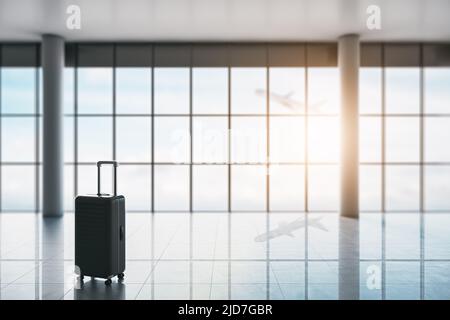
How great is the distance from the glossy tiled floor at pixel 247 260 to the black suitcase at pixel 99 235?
0.24 metres

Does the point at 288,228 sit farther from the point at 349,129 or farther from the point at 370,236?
the point at 349,129

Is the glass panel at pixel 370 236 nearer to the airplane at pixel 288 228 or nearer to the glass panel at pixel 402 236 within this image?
the glass panel at pixel 402 236

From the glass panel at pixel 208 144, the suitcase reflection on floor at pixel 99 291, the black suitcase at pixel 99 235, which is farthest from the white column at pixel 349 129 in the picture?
the suitcase reflection on floor at pixel 99 291

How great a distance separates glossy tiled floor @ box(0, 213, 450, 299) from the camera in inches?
241

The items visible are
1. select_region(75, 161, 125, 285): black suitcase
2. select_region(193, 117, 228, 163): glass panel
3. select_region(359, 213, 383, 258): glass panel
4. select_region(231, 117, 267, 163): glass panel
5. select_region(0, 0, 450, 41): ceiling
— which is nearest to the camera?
select_region(75, 161, 125, 285): black suitcase

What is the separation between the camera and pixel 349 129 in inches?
540

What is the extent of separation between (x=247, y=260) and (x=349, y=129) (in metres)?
7.33

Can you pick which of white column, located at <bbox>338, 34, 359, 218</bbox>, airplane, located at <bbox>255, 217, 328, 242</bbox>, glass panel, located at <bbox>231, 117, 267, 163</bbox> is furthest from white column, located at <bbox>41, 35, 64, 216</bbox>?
white column, located at <bbox>338, 34, 359, 218</bbox>

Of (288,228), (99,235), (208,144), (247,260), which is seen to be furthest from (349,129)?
(99,235)

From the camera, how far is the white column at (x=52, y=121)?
1372 centimetres

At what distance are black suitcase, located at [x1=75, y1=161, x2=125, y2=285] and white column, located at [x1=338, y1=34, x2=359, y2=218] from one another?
8958 mm

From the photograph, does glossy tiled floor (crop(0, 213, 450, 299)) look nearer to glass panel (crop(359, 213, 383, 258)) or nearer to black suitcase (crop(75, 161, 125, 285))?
glass panel (crop(359, 213, 383, 258))

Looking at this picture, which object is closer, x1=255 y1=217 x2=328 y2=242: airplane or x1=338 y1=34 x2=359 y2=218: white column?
x1=255 y1=217 x2=328 y2=242: airplane
